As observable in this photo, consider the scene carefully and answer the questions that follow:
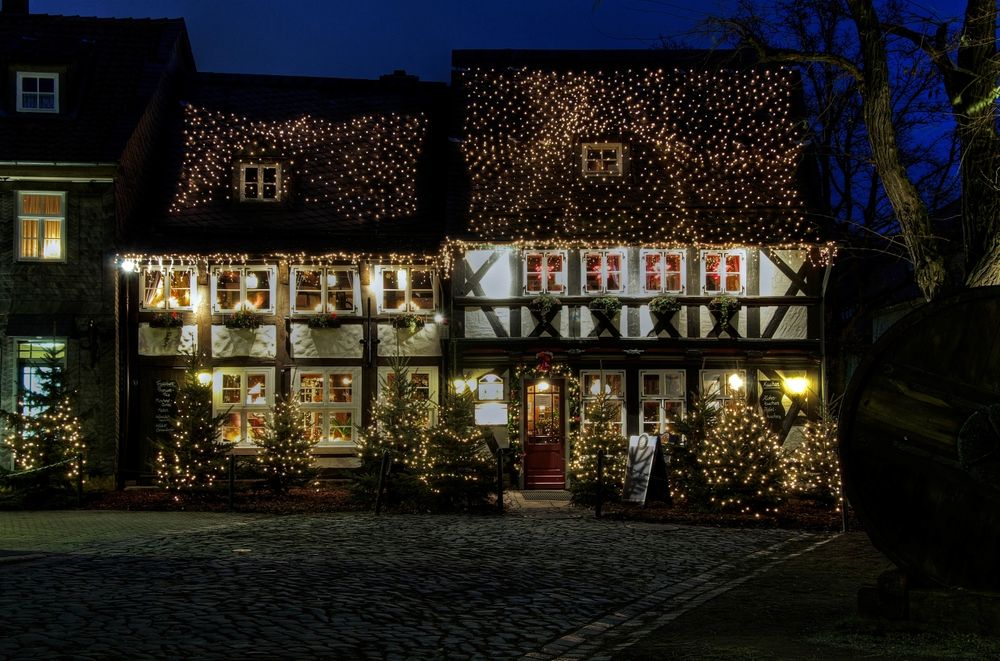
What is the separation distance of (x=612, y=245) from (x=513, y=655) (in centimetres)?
1481

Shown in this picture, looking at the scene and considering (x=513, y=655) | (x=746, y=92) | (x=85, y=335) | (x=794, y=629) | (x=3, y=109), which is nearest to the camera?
(x=513, y=655)

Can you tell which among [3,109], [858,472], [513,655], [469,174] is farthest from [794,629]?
[3,109]

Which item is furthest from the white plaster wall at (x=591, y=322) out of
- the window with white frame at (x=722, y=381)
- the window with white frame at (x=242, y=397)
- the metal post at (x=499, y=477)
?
the window with white frame at (x=242, y=397)

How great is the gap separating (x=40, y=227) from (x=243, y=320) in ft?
14.2

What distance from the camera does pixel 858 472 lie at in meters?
6.99

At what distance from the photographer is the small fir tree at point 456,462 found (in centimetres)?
1656

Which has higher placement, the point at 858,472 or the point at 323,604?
the point at 858,472

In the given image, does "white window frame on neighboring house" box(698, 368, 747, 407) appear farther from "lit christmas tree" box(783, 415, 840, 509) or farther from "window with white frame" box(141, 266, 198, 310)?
"window with white frame" box(141, 266, 198, 310)

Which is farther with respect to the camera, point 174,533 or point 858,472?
point 174,533

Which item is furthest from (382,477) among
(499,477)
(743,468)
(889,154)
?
(889,154)

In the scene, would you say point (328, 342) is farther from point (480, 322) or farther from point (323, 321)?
point (480, 322)

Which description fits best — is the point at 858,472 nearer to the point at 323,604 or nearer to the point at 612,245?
the point at 323,604

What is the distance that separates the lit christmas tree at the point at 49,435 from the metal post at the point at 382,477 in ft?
18.1

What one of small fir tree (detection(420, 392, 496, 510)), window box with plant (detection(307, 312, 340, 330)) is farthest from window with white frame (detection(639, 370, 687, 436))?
window box with plant (detection(307, 312, 340, 330))
